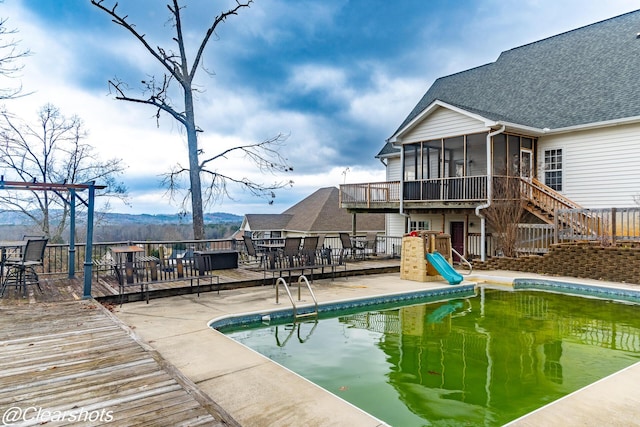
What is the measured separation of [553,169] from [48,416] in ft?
54.4

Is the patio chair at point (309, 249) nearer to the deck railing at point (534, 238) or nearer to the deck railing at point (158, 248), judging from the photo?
the deck railing at point (158, 248)

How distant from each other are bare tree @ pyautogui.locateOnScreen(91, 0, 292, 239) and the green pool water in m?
11.2

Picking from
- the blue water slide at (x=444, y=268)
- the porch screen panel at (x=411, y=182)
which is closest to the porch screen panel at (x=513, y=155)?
the porch screen panel at (x=411, y=182)

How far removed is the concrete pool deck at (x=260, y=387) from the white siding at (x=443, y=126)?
35.9 ft

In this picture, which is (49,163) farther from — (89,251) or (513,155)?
(513,155)

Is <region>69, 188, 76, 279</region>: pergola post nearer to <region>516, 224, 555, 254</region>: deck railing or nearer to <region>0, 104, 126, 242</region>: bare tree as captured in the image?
<region>0, 104, 126, 242</region>: bare tree

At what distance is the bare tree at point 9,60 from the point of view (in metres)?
9.70

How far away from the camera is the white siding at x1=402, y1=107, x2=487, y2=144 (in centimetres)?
1469

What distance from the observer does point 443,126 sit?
15.7 m

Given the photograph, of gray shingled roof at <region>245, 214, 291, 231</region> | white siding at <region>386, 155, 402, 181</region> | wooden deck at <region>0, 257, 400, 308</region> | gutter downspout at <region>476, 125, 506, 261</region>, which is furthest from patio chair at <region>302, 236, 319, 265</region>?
gray shingled roof at <region>245, 214, 291, 231</region>

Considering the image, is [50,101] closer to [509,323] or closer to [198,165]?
[198,165]

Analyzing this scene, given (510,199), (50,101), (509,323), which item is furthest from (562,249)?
(50,101)

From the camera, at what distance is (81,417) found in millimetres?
2934

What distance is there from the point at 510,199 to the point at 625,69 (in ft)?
22.1
